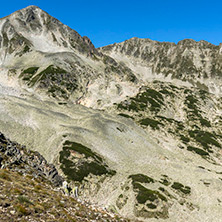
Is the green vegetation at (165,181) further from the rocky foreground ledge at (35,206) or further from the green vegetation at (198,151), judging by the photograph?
the rocky foreground ledge at (35,206)

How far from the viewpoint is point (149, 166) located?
7056cm

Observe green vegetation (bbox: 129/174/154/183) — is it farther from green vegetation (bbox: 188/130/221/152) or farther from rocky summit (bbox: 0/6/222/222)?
green vegetation (bbox: 188/130/221/152)

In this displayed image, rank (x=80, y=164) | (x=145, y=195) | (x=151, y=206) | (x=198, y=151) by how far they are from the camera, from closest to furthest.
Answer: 1. (x=151, y=206)
2. (x=145, y=195)
3. (x=80, y=164)
4. (x=198, y=151)

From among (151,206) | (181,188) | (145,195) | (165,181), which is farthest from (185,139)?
(151,206)

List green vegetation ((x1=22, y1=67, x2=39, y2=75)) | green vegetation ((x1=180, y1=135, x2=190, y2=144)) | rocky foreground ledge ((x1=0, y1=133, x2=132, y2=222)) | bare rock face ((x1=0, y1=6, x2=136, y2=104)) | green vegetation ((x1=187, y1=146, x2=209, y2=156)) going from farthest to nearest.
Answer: green vegetation ((x1=22, y1=67, x2=39, y2=75))
bare rock face ((x1=0, y1=6, x2=136, y2=104))
green vegetation ((x1=180, y1=135, x2=190, y2=144))
green vegetation ((x1=187, y1=146, x2=209, y2=156))
rocky foreground ledge ((x1=0, y1=133, x2=132, y2=222))

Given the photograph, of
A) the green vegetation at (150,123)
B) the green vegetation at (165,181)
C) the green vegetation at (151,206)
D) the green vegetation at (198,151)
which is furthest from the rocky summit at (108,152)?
the green vegetation at (150,123)

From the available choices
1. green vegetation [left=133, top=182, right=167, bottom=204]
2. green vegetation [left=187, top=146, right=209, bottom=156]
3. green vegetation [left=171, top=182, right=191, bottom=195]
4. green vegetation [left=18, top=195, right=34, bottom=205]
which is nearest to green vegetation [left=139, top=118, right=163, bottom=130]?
green vegetation [left=187, top=146, right=209, bottom=156]

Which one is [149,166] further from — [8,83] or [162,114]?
[8,83]

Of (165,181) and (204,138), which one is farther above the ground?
(204,138)

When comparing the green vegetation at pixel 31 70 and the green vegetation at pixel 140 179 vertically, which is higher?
the green vegetation at pixel 31 70

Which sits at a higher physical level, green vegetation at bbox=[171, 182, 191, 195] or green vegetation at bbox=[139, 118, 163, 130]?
green vegetation at bbox=[139, 118, 163, 130]

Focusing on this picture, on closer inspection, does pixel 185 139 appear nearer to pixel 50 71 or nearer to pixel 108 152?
pixel 108 152

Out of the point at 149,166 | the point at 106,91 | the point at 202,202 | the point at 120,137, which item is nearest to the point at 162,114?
the point at 106,91

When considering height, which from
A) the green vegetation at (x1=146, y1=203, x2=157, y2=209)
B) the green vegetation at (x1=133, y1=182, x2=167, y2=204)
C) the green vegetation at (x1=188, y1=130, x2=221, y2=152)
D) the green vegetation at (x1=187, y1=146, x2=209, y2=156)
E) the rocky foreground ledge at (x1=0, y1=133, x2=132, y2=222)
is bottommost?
the green vegetation at (x1=146, y1=203, x2=157, y2=209)
